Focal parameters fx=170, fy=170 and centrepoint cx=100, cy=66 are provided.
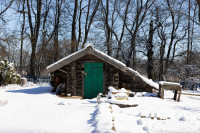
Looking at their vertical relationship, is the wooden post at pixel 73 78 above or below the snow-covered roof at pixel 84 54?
below

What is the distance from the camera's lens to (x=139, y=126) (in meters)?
4.33

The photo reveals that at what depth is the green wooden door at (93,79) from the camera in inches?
425

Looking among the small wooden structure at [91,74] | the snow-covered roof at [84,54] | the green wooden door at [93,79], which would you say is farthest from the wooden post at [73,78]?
the green wooden door at [93,79]

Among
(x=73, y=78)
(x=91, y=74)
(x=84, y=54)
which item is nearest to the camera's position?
(x=84, y=54)

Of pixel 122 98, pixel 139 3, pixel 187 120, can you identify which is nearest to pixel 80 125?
pixel 187 120

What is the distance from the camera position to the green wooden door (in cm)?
1080

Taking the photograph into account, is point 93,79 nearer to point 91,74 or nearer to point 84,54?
point 91,74

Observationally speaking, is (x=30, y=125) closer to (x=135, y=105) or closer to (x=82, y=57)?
(x=135, y=105)

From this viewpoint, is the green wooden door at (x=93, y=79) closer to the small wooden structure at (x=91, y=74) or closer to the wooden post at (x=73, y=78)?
the small wooden structure at (x=91, y=74)

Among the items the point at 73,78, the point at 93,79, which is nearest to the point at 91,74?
the point at 93,79

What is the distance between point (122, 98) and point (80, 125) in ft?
11.9

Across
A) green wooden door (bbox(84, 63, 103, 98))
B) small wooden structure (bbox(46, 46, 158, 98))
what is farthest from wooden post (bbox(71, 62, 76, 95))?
green wooden door (bbox(84, 63, 103, 98))

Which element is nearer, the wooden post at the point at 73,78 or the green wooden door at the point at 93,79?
the wooden post at the point at 73,78

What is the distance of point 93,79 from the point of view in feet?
35.7
